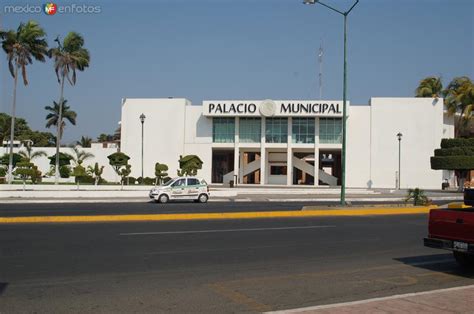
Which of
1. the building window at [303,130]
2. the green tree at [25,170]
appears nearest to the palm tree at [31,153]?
the green tree at [25,170]

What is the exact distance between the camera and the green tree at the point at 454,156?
172 feet

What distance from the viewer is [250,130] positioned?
60.4m

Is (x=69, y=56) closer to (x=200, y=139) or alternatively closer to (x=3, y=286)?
(x=200, y=139)

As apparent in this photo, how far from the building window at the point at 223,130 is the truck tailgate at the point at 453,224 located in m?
50.9

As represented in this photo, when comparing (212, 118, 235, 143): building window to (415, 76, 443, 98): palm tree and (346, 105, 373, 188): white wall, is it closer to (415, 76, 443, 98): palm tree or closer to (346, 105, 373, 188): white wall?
(346, 105, 373, 188): white wall

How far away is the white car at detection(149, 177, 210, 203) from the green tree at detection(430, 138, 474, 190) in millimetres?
31654

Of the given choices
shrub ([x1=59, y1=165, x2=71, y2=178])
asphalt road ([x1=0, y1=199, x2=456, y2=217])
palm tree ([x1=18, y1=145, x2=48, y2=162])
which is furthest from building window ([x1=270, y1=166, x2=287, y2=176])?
asphalt road ([x1=0, y1=199, x2=456, y2=217])

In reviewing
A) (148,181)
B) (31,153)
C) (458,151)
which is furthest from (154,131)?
(458,151)

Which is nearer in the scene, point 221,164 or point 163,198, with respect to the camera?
point 163,198

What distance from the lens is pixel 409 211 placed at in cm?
2586

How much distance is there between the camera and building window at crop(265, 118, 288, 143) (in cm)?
5981

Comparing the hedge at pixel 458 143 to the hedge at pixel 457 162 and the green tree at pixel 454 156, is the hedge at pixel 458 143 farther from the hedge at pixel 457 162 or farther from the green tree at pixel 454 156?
the hedge at pixel 457 162

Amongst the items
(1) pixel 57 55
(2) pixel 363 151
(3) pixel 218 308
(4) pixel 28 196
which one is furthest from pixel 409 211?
(1) pixel 57 55

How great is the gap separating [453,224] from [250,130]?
5133cm
